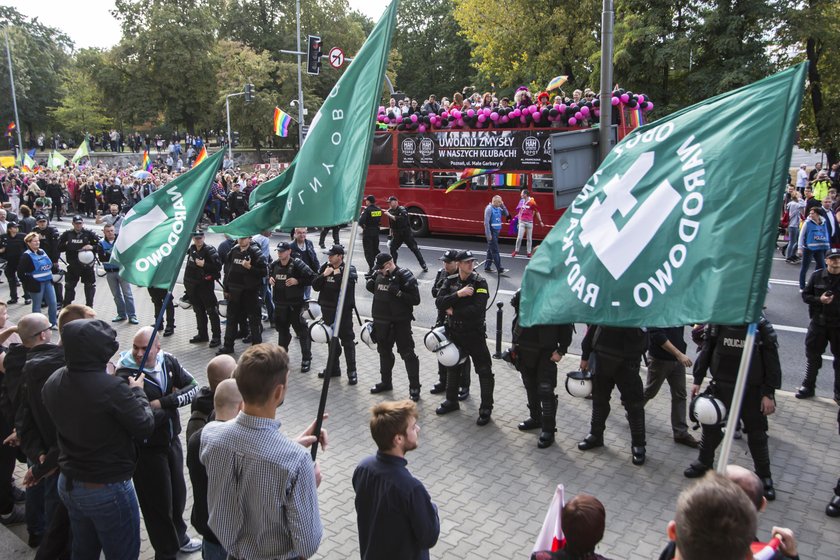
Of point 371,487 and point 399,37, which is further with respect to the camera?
point 399,37

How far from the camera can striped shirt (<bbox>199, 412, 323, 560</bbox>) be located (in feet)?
10.3

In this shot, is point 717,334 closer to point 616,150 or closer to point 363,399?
point 616,150

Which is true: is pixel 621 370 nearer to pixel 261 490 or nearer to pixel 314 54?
pixel 261 490

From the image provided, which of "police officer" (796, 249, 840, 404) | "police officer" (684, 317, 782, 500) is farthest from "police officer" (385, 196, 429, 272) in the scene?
"police officer" (684, 317, 782, 500)

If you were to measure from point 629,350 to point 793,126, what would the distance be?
3.58 metres

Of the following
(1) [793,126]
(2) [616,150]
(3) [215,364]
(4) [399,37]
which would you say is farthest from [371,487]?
(4) [399,37]

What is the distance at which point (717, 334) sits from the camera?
6.13m

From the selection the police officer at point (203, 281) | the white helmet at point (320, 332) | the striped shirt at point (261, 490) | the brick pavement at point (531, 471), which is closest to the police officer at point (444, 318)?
the brick pavement at point (531, 471)

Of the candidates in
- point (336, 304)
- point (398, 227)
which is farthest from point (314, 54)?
point (336, 304)

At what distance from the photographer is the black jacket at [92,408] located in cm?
394

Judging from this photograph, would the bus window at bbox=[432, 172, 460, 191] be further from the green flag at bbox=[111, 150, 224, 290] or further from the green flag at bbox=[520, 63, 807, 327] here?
the green flag at bbox=[520, 63, 807, 327]

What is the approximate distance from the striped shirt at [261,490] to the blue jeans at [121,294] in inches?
394

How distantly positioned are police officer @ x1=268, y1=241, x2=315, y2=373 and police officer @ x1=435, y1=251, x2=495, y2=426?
267 centimetres

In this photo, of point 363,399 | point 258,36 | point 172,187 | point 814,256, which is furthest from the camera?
point 258,36
